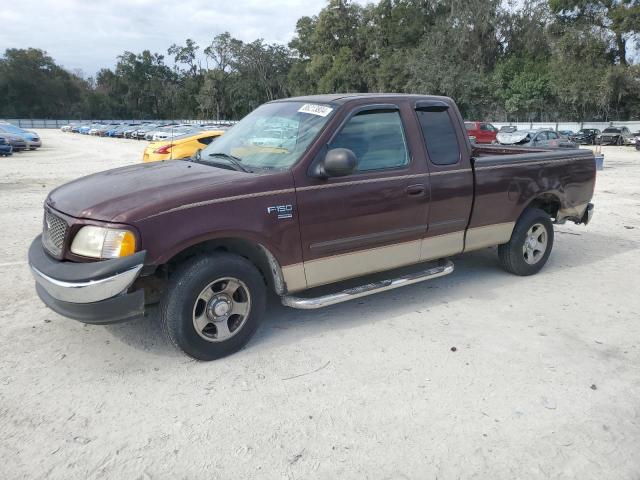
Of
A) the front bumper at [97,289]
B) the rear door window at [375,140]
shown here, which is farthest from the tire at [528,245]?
the front bumper at [97,289]

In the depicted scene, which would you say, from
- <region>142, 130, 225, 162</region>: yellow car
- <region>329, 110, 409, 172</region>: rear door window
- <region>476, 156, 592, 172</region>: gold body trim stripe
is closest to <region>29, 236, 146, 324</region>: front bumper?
<region>329, 110, 409, 172</region>: rear door window

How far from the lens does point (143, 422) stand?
120 inches

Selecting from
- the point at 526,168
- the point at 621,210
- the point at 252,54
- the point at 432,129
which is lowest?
the point at 621,210

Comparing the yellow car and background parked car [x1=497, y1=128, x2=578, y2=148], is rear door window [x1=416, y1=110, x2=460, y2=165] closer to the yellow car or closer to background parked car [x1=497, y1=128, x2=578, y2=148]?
the yellow car

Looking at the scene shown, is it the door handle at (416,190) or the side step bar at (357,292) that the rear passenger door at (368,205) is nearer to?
the door handle at (416,190)

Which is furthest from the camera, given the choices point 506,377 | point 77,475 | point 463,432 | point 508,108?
point 508,108

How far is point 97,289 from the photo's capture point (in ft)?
10.7

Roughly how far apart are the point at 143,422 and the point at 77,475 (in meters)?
0.49

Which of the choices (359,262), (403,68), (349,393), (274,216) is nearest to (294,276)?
(274,216)

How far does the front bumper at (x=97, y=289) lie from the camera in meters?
3.25

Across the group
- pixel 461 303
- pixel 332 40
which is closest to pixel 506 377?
pixel 461 303

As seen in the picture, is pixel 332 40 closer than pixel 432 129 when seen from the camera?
No

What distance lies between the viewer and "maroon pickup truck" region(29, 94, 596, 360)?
3.39 meters

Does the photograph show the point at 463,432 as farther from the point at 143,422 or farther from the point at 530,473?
the point at 143,422
